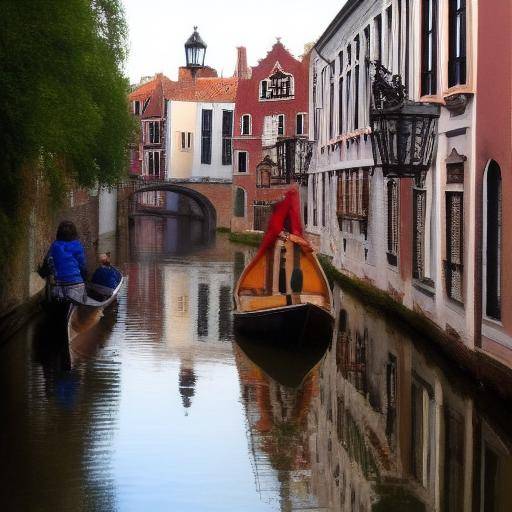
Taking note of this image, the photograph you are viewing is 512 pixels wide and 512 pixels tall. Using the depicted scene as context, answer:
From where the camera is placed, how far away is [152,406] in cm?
1011

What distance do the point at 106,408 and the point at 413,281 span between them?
7.24m

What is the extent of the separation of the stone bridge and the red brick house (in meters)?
3.86

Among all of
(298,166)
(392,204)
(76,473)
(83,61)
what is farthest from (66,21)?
(298,166)

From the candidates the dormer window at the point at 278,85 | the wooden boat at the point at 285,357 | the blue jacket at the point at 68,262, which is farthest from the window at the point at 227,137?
the blue jacket at the point at 68,262

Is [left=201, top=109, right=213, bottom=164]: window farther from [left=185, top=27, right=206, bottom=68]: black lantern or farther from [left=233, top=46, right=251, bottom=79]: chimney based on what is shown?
[left=185, top=27, right=206, bottom=68]: black lantern

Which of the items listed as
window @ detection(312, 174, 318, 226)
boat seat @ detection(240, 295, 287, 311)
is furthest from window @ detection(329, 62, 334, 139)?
boat seat @ detection(240, 295, 287, 311)

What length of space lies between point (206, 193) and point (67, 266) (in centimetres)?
4144

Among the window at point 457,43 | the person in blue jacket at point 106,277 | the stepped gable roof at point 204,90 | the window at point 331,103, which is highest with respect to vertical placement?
the stepped gable roof at point 204,90

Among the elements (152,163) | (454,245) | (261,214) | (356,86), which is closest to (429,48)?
(454,245)

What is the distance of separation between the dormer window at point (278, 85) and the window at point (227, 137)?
34.4ft

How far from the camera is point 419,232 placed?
15859 millimetres

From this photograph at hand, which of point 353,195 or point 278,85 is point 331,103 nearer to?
point 353,195

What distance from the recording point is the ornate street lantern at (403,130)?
1415 cm

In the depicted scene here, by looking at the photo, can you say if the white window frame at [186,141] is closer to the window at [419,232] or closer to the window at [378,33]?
the window at [378,33]
